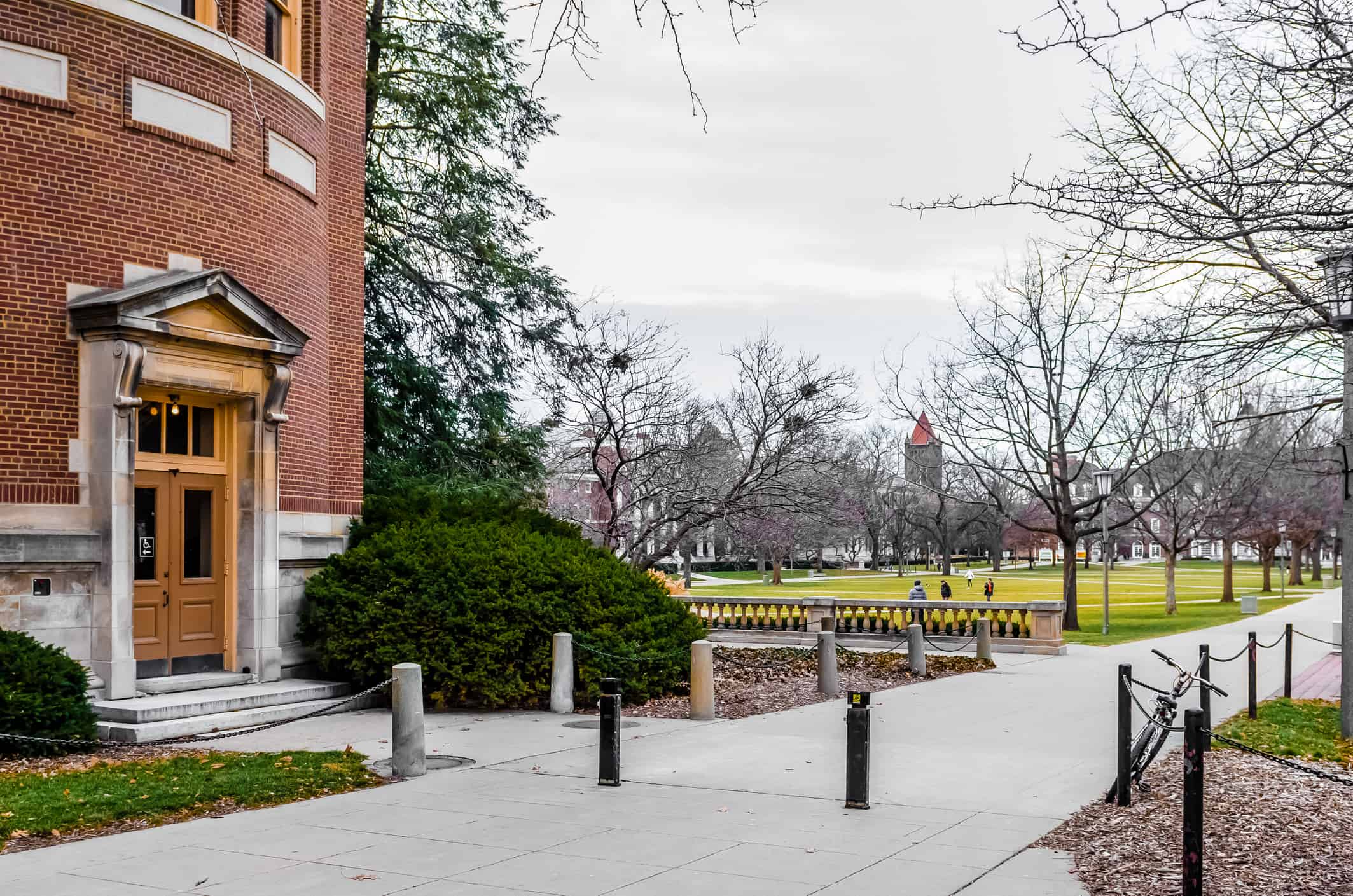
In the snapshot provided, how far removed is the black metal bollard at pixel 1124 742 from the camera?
973 cm

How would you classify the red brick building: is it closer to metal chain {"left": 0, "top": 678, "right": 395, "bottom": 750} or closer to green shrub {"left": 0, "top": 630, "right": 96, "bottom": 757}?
green shrub {"left": 0, "top": 630, "right": 96, "bottom": 757}

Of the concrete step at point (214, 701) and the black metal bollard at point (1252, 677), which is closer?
the concrete step at point (214, 701)

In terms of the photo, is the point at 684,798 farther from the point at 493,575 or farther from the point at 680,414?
the point at 680,414

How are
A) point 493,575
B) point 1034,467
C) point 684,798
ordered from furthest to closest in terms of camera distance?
1. point 1034,467
2. point 493,575
3. point 684,798

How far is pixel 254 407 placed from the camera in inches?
658

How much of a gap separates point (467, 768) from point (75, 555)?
18.4ft

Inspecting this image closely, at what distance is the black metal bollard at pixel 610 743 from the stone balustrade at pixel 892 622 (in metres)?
15.3

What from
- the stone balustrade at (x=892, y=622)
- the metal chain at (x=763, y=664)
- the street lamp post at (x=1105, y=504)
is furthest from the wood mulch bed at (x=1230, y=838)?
the street lamp post at (x=1105, y=504)

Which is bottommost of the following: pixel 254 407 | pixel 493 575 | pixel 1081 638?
pixel 1081 638

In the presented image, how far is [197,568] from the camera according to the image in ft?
53.3

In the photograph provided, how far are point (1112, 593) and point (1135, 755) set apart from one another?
54.2 metres

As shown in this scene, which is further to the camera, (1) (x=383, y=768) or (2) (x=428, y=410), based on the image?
(2) (x=428, y=410)

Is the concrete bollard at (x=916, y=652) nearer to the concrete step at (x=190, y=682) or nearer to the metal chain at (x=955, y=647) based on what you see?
the metal chain at (x=955, y=647)

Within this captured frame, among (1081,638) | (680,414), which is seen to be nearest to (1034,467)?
(1081,638)
